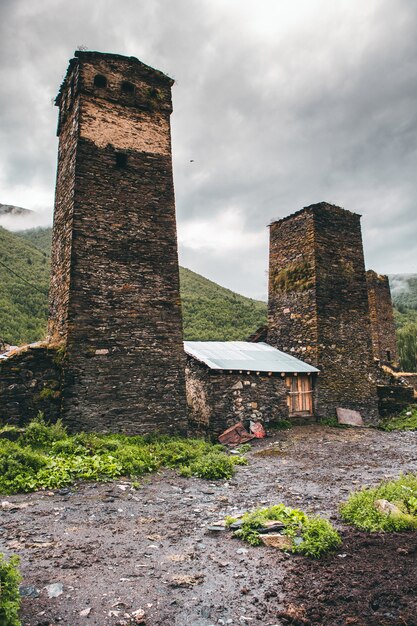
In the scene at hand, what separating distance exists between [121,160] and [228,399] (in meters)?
7.49

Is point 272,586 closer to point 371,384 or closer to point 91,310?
point 91,310

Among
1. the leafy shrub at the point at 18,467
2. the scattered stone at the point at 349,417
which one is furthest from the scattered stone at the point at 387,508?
the scattered stone at the point at 349,417

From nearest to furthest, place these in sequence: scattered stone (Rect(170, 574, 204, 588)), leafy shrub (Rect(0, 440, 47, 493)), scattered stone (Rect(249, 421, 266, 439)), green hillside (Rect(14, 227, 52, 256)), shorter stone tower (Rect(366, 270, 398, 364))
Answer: scattered stone (Rect(170, 574, 204, 588)), leafy shrub (Rect(0, 440, 47, 493)), scattered stone (Rect(249, 421, 266, 439)), shorter stone tower (Rect(366, 270, 398, 364)), green hillside (Rect(14, 227, 52, 256))

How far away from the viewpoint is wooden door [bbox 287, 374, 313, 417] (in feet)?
46.0

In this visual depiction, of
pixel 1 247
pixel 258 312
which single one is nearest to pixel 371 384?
pixel 258 312

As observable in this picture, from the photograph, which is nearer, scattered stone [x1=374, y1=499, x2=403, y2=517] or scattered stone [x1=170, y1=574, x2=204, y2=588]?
scattered stone [x1=170, y1=574, x2=204, y2=588]

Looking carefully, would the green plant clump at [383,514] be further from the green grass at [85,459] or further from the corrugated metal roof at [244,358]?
the corrugated metal roof at [244,358]

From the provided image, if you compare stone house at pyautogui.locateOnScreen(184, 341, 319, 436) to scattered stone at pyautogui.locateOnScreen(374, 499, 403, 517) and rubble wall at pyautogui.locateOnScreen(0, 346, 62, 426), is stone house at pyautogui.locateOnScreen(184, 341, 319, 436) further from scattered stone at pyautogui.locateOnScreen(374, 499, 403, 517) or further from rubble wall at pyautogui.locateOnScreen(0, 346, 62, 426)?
scattered stone at pyautogui.locateOnScreen(374, 499, 403, 517)

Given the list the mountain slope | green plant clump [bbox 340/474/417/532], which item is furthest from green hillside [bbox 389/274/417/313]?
green plant clump [bbox 340/474/417/532]

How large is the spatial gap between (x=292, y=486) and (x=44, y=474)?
166 inches

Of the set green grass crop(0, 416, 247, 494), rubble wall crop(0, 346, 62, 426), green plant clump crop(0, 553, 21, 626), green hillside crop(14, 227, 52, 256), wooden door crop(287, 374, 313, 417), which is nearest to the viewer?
green plant clump crop(0, 553, 21, 626)

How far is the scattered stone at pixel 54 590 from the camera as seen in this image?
3545 mm

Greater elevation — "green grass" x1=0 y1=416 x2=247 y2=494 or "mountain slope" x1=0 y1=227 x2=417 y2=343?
"mountain slope" x1=0 y1=227 x2=417 y2=343

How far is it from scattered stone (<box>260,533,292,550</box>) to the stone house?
7431 millimetres
